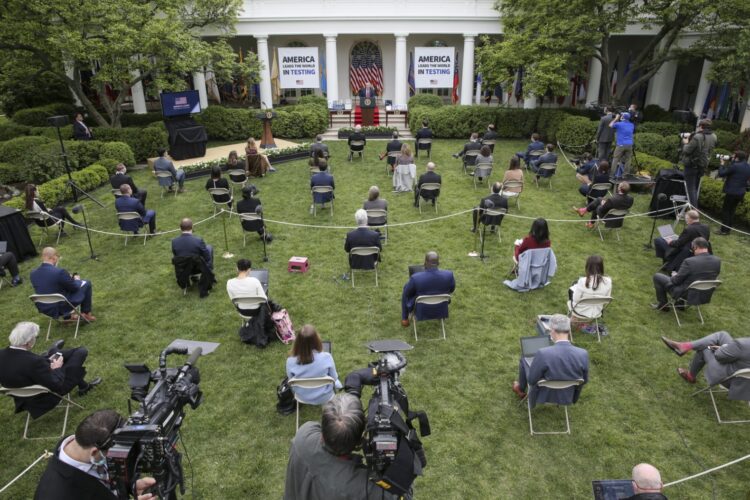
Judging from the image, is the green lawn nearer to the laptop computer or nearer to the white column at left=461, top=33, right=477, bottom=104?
the laptop computer

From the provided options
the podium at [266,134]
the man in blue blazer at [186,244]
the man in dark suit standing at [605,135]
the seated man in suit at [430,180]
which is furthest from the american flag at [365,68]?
the man in blue blazer at [186,244]

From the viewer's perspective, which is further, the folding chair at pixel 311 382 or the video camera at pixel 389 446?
the folding chair at pixel 311 382

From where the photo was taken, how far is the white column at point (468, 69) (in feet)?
82.4

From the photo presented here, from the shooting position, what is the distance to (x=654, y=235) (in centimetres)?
1149

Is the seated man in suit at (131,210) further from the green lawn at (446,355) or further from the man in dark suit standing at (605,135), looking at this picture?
the man in dark suit standing at (605,135)

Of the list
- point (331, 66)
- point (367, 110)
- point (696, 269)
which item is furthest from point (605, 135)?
point (331, 66)

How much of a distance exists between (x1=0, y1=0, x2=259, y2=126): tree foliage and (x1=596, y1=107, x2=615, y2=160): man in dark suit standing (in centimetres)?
1466

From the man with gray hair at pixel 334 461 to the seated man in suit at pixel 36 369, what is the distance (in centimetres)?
403

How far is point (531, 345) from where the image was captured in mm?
6270

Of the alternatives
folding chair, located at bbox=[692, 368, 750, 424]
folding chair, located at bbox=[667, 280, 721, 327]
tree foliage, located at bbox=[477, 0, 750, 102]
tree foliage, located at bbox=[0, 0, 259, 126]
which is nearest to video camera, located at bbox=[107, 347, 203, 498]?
folding chair, located at bbox=[692, 368, 750, 424]

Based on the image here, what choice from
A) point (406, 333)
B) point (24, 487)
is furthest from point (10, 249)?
point (406, 333)

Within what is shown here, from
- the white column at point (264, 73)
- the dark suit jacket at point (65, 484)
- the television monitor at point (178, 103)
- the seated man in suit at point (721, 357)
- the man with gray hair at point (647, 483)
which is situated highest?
the white column at point (264, 73)

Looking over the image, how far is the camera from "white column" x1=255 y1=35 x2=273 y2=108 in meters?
25.0

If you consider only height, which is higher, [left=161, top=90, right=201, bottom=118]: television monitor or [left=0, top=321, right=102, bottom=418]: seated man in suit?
[left=161, top=90, right=201, bottom=118]: television monitor
